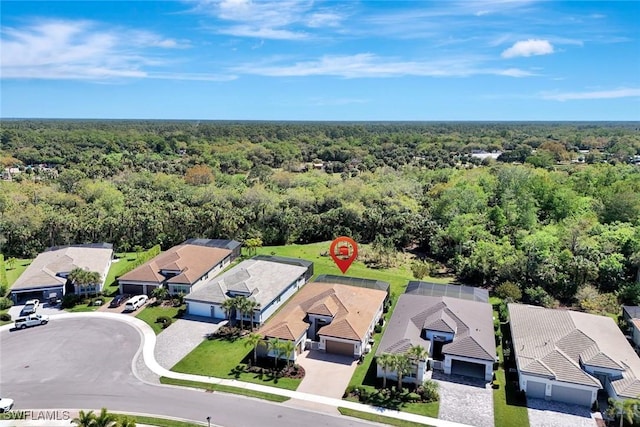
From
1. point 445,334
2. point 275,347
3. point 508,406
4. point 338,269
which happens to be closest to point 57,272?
point 275,347

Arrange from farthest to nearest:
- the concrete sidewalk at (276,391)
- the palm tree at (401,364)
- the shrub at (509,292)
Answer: the shrub at (509,292), the palm tree at (401,364), the concrete sidewalk at (276,391)

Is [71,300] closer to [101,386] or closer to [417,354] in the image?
[101,386]

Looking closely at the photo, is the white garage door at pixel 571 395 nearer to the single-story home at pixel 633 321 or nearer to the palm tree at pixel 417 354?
the palm tree at pixel 417 354

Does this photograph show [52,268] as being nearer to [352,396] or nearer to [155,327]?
[155,327]

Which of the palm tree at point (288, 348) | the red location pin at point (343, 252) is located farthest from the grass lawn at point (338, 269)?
the palm tree at point (288, 348)

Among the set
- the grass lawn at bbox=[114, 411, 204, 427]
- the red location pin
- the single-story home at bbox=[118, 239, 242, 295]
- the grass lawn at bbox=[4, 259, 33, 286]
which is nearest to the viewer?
the grass lawn at bbox=[114, 411, 204, 427]

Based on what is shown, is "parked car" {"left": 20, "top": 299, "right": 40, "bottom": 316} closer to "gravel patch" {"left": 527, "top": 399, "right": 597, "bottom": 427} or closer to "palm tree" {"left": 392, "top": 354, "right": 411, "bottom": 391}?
"palm tree" {"left": 392, "top": 354, "right": 411, "bottom": 391}

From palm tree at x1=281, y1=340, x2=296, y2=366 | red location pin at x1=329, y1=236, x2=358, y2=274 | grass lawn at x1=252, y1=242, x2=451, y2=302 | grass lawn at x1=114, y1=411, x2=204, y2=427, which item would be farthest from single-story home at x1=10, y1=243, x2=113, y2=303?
red location pin at x1=329, y1=236, x2=358, y2=274
